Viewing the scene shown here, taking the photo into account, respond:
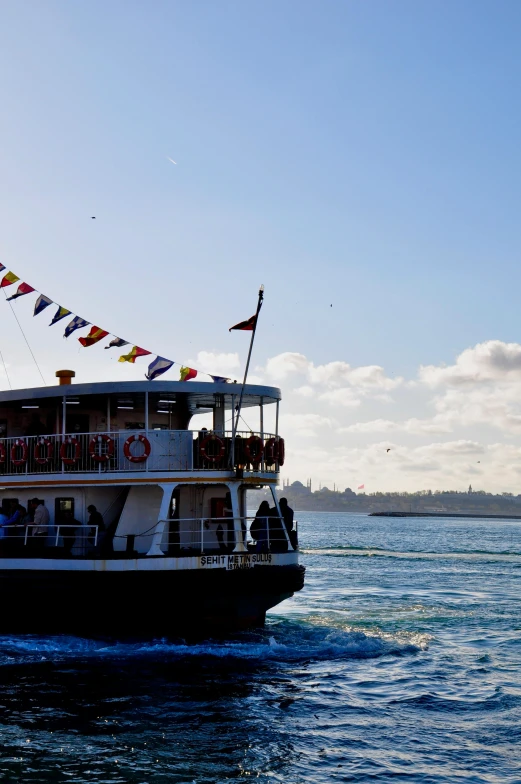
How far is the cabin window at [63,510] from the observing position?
24016 millimetres

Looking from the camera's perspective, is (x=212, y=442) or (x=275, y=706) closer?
(x=275, y=706)

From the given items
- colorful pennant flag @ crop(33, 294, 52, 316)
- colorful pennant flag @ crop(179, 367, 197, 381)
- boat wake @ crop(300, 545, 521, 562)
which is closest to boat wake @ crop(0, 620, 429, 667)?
colorful pennant flag @ crop(179, 367, 197, 381)

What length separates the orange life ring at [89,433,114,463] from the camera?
22438mm

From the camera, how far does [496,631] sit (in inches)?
1068

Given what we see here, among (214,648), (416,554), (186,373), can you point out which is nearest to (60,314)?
(186,373)

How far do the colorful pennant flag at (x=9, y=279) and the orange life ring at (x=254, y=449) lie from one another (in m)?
8.88

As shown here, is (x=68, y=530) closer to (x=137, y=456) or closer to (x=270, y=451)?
(x=137, y=456)

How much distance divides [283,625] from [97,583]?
6958mm

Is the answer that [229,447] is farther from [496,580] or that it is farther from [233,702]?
[496,580]

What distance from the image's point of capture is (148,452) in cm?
2223

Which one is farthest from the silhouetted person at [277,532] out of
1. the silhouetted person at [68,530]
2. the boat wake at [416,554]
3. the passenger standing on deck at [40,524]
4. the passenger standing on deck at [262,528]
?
the boat wake at [416,554]

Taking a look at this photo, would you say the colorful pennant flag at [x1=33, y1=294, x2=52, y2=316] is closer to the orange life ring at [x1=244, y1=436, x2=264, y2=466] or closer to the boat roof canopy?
the boat roof canopy

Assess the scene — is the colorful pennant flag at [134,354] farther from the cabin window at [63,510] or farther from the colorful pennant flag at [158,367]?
the cabin window at [63,510]

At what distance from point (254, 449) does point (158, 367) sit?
384cm
